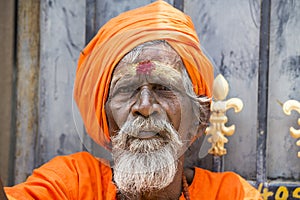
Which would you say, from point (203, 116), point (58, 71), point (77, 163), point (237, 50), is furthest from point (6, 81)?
point (237, 50)

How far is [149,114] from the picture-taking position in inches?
70.3

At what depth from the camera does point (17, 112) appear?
219 cm

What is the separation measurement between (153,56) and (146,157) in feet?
1.09

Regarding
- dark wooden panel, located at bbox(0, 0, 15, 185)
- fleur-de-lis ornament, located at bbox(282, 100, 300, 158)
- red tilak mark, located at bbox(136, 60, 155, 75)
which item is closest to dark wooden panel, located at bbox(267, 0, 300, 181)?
fleur-de-lis ornament, located at bbox(282, 100, 300, 158)

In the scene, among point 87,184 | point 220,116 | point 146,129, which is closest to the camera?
point 146,129

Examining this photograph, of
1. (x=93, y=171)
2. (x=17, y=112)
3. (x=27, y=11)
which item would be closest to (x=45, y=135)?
(x=17, y=112)

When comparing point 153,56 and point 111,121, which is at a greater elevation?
point 153,56

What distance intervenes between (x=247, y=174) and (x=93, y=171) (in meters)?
0.62

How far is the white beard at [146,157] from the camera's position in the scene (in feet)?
5.87

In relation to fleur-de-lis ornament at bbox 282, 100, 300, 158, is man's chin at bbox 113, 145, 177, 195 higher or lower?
lower

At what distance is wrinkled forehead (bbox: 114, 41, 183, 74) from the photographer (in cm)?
184

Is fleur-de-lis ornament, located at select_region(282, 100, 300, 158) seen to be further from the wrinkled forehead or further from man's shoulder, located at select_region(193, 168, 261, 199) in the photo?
the wrinkled forehead

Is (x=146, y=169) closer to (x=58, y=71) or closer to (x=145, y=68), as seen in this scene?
(x=145, y=68)

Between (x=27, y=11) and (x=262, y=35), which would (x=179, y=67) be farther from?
(x=27, y=11)
